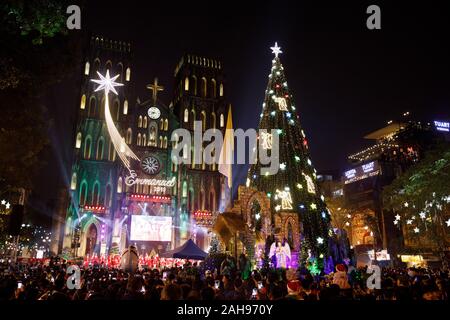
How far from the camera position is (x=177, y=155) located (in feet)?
185

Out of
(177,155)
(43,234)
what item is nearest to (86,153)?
(177,155)

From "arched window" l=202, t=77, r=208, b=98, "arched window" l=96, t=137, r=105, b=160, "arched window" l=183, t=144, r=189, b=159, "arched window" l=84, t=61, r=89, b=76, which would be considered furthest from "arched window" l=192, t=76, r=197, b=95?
"arched window" l=96, t=137, r=105, b=160

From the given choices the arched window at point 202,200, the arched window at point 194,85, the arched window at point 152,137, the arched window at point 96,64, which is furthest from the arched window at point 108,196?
the arched window at point 194,85

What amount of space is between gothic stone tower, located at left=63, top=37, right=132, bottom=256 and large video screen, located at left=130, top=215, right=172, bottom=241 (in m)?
4.12

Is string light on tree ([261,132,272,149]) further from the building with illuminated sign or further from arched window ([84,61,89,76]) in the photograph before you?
arched window ([84,61,89,76])

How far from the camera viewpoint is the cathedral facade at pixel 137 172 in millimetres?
49125

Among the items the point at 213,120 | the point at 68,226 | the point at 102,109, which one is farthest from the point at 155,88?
the point at 68,226

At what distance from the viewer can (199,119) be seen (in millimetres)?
59188

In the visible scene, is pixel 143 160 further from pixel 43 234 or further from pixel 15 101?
pixel 43 234

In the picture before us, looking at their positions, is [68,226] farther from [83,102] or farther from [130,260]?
[130,260]

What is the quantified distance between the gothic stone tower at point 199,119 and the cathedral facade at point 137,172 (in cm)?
15

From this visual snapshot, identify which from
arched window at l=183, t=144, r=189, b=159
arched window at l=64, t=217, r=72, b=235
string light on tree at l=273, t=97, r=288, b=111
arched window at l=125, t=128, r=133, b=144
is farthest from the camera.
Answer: arched window at l=183, t=144, r=189, b=159

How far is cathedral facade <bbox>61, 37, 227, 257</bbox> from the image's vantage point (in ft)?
161

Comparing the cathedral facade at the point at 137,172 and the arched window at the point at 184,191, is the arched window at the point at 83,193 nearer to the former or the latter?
the cathedral facade at the point at 137,172
